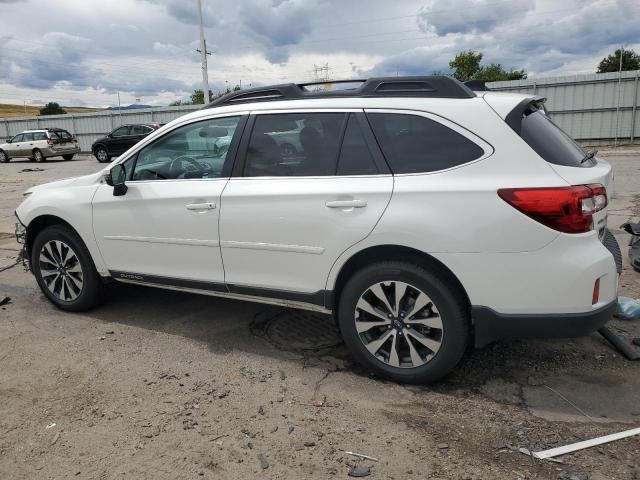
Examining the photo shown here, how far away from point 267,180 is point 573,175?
185 centimetres

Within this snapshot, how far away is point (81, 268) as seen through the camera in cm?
455

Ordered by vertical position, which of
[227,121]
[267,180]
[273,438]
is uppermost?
[227,121]

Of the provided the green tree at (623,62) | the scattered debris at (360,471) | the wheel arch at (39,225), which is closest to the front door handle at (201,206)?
the wheel arch at (39,225)

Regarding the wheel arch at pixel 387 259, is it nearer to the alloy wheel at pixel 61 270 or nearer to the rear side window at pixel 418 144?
the rear side window at pixel 418 144

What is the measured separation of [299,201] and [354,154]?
45 cm

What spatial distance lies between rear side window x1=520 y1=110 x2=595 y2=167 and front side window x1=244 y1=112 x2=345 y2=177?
1.12 m

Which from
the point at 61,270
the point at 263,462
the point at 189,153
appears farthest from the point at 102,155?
the point at 263,462

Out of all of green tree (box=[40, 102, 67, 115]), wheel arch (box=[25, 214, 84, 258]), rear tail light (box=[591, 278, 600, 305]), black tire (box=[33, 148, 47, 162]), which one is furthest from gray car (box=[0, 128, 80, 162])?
green tree (box=[40, 102, 67, 115])

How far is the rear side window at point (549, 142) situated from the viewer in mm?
2926

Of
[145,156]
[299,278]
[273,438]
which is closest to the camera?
[273,438]

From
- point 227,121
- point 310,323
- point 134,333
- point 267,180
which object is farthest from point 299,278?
point 134,333

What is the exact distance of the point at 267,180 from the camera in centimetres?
355

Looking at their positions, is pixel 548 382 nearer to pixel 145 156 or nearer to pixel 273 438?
pixel 273 438

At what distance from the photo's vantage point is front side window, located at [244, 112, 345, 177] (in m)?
3.40
